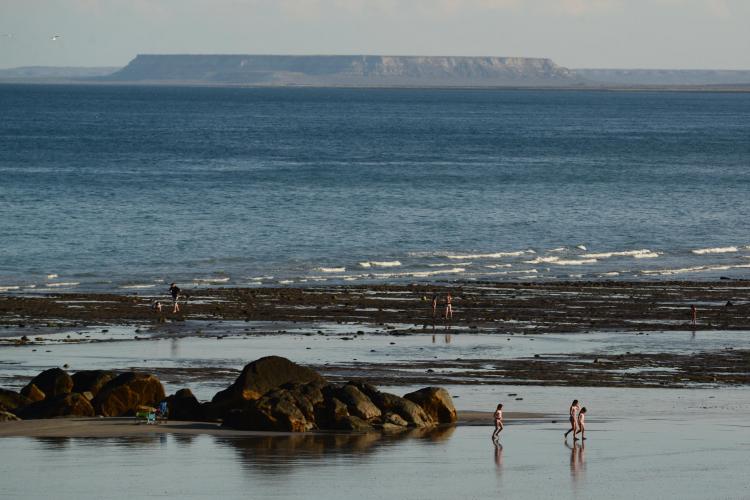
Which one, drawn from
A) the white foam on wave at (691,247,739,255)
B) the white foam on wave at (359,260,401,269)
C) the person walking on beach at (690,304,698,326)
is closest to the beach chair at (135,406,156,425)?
the person walking on beach at (690,304,698,326)

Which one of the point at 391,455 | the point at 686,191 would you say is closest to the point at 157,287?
the point at 391,455

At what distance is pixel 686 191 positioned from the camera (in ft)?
338

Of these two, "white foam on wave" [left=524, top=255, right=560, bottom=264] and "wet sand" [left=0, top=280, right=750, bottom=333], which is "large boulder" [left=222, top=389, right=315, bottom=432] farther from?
"white foam on wave" [left=524, top=255, right=560, bottom=264]

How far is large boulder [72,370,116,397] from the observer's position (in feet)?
100.0

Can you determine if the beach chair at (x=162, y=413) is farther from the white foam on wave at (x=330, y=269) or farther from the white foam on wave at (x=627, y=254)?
the white foam on wave at (x=627, y=254)

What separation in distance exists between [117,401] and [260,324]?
1305 centimetres

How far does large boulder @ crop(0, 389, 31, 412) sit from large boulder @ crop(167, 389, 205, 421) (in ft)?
10.3

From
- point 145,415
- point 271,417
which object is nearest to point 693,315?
point 271,417

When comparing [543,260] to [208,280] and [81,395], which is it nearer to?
[208,280]

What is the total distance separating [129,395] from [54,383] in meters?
1.76

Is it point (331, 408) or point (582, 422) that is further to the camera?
point (331, 408)

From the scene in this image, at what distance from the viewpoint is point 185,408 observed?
2961 cm

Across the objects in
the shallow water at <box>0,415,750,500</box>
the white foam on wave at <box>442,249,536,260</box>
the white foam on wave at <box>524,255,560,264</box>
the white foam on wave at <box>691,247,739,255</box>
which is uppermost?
A: the white foam on wave at <box>691,247,739,255</box>

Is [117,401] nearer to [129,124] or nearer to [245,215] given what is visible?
[245,215]
